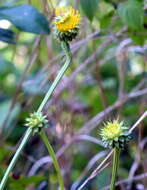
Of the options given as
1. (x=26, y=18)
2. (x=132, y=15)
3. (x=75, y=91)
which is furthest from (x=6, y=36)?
(x=75, y=91)

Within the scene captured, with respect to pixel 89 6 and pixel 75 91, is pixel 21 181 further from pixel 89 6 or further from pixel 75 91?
pixel 75 91

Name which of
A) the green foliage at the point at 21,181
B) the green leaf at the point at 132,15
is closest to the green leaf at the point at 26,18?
the green leaf at the point at 132,15

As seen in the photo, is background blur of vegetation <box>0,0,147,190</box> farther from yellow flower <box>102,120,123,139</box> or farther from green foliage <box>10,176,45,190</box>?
yellow flower <box>102,120,123,139</box>

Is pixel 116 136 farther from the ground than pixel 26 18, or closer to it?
closer to it

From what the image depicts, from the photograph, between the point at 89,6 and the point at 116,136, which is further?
the point at 89,6

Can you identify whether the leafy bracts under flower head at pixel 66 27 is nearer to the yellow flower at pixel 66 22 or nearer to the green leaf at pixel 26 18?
the yellow flower at pixel 66 22

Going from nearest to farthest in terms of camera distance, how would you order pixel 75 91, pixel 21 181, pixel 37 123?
pixel 37 123 → pixel 21 181 → pixel 75 91

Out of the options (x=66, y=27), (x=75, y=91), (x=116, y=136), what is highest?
(x=66, y=27)

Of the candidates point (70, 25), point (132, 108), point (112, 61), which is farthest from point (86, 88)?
point (70, 25)
